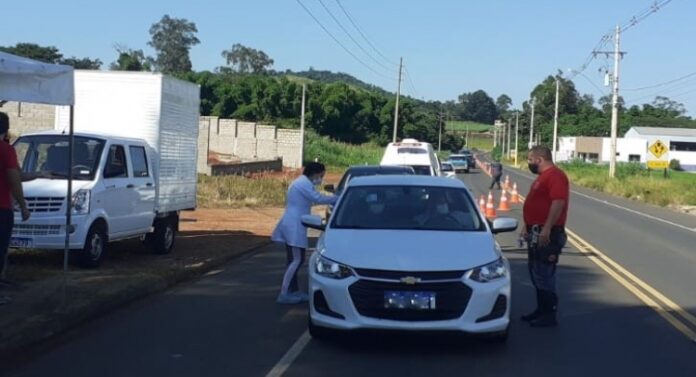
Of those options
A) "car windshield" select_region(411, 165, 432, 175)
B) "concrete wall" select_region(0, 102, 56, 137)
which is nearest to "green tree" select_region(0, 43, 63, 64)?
"concrete wall" select_region(0, 102, 56, 137)

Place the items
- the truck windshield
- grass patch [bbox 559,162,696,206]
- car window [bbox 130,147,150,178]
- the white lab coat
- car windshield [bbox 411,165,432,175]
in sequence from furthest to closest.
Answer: grass patch [bbox 559,162,696,206], car windshield [bbox 411,165,432,175], car window [bbox 130,147,150,178], the truck windshield, the white lab coat

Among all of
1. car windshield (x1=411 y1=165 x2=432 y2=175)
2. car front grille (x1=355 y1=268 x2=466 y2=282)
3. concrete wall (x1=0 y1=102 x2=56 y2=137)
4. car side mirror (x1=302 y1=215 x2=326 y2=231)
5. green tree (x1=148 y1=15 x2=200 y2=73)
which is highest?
green tree (x1=148 y1=15 x2=200 y2=73)

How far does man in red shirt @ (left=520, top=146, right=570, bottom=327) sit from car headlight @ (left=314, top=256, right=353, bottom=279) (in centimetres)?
236

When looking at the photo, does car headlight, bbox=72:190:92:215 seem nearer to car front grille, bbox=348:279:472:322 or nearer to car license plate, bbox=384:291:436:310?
car front grille, bbox=348:279:472:322

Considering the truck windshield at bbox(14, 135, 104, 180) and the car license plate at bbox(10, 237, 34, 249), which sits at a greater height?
the truck windshield at bbox(14, 135, 104, 180)

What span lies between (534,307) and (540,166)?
194cm

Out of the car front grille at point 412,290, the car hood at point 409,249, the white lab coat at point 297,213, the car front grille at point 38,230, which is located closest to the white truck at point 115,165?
the car front grille at point 38,230

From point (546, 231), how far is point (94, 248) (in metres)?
Result: 6.47

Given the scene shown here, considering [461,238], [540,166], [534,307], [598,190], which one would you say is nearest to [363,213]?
[461,238]

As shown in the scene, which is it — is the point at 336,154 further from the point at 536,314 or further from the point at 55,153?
the point at 536,314

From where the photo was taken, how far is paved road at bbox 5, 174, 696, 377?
7570mm

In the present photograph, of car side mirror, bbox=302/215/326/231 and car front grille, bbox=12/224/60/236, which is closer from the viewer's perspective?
car side mirror, bbox=302/215/326/231

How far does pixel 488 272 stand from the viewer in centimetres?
809

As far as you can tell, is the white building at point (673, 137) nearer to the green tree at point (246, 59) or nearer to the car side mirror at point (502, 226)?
the green tree at point (246, 59)
